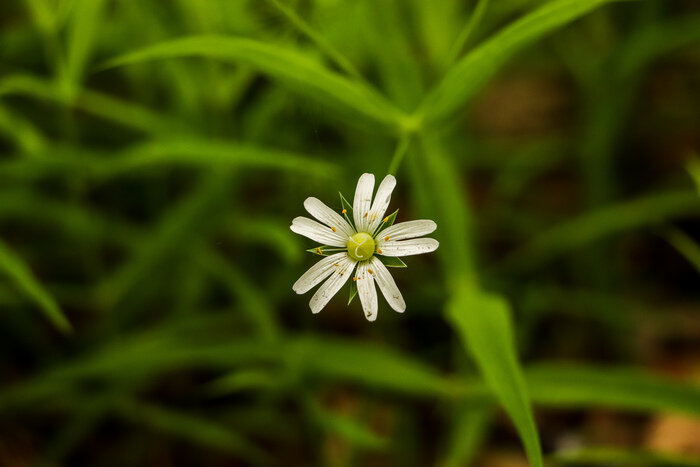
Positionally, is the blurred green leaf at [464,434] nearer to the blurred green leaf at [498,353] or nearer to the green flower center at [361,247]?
the blurred green leaf at [498,353]

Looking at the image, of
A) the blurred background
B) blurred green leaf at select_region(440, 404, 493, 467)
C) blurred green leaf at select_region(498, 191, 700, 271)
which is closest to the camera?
the blurred background

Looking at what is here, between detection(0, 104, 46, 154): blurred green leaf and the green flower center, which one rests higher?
detection(0, 104, 46, 154): blurred green leaf

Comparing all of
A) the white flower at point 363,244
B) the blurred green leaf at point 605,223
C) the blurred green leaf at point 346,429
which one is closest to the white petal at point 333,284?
the white flower at point 363,244

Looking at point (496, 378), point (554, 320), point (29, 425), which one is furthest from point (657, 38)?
point (29, 425)

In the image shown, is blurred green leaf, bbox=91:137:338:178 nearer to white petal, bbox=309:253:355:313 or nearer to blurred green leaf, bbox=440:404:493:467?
white petal, bbox=309:253:355:313

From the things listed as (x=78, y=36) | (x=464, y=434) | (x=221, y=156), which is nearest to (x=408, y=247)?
(x=221, y=156)

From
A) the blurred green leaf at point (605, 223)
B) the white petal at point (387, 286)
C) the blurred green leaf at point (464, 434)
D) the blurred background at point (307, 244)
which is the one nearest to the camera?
the white petal at point (387, 286)

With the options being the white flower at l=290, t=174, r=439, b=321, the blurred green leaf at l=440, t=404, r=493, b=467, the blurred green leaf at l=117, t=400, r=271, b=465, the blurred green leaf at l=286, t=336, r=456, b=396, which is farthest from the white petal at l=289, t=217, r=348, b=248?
the blurred green leaf at l=117, t=400, r=271, b=465
